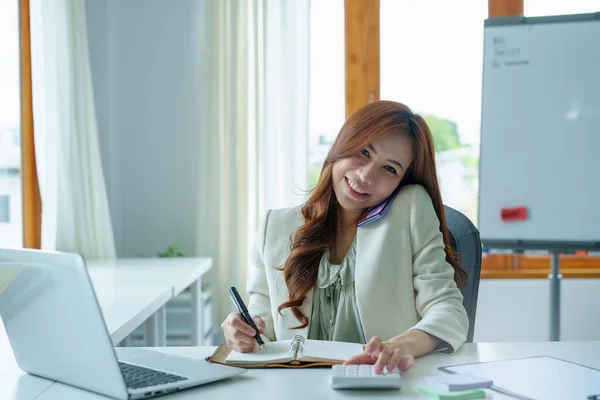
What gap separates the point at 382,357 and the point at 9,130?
98.6 inches

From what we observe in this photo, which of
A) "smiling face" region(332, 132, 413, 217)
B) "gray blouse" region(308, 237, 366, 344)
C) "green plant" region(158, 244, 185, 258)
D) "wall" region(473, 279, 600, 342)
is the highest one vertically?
"smiling face" region(332, 132, 413, 217)

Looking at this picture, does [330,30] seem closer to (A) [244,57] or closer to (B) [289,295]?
(A) [244,57]

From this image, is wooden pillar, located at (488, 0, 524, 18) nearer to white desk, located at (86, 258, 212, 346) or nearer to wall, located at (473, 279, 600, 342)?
wall, located at (473, 279, 600, 342)

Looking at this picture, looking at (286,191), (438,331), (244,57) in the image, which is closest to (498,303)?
(286,191)

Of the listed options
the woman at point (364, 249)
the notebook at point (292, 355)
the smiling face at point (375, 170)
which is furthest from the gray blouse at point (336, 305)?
the notebook at point (292, 355)

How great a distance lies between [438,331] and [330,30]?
8.61ft

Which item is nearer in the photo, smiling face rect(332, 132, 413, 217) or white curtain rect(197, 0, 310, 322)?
smiling face rect(332, 132, 413, 217)

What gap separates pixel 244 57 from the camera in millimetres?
3605

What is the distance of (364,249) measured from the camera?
1.63 m

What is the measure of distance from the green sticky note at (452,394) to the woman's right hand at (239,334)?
0.37 m

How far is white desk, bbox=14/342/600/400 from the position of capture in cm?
106

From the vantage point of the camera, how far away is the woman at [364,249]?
159cm

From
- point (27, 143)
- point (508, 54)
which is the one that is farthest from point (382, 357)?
point (27, 143)

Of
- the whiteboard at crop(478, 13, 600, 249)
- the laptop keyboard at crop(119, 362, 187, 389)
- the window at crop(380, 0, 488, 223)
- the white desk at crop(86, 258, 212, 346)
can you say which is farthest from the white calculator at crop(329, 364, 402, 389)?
the window at crop(380, 0, 488, 223)
